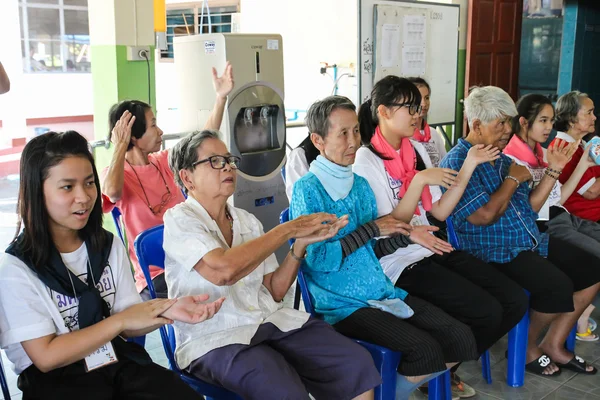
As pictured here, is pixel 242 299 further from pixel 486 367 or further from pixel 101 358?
pixel 486 367

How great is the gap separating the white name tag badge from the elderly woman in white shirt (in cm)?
28

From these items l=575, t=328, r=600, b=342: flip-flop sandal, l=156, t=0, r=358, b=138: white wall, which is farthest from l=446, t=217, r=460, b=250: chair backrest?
l=156, t=0, r=358, b=138: white wall

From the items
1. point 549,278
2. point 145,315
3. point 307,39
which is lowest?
point 549,278

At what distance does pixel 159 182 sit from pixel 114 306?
1094mm

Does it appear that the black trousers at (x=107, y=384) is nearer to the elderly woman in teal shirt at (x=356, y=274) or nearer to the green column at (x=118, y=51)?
the elderly woman in teal shirt at (x=356, y=274)

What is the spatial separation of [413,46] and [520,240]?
2.93 meters

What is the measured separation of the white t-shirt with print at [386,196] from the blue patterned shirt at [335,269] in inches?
9.3

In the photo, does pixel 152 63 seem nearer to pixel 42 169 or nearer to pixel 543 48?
pixel 42 169

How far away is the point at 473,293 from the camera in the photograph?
2479 mm

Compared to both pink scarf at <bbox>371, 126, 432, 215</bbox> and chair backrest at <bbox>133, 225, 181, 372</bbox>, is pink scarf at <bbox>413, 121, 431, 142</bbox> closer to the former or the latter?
pink scarf at <bbox>371, 126, 432, 215</bbox>

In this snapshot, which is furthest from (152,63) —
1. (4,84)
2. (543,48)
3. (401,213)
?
(543,48)

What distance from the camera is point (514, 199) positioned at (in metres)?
2.92

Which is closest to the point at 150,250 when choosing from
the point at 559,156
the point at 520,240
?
the point at 520,240

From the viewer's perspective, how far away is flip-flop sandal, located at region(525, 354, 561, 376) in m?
2.96
